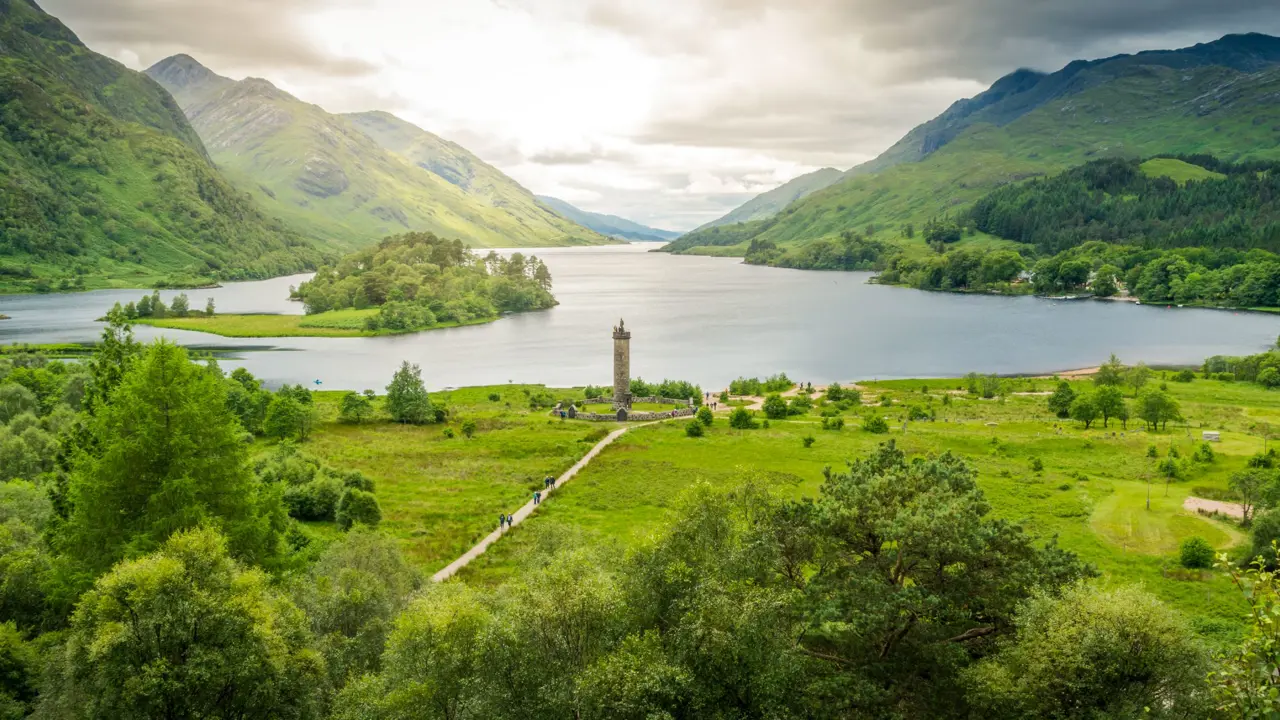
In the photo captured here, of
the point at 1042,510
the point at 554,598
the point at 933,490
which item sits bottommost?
the point at 1042,510

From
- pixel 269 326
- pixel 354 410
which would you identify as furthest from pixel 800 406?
pixel 269 326

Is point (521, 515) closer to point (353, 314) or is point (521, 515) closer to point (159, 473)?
point (159, 473)

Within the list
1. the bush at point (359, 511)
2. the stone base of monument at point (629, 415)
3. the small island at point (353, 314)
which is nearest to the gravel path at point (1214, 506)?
the stone base of monument at point (629, 415)

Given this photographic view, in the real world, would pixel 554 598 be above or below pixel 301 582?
above

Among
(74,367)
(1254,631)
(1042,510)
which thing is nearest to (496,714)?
(1254,631)

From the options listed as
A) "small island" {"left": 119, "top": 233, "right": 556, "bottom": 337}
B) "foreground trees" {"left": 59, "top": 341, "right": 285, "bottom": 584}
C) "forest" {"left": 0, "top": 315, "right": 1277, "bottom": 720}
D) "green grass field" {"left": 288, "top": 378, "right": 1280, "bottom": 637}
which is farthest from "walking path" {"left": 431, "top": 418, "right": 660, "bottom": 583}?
"small island" {"left": 119, "top": 233, "right": 556, "bottom": 337}

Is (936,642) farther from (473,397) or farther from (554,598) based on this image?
(473,397)
